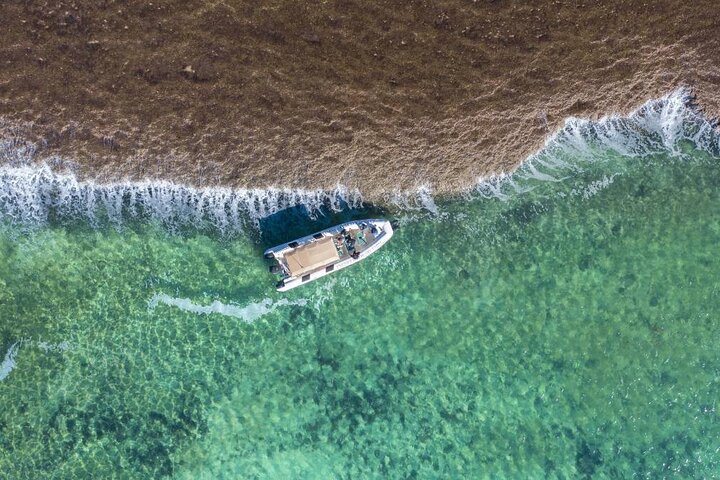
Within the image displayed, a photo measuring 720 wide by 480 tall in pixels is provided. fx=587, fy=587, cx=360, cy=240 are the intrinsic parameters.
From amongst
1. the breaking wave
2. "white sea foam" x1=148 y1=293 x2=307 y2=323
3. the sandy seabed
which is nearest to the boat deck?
the breaking wave

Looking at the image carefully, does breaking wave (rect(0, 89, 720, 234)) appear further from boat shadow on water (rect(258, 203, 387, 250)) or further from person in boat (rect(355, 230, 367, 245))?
person in boat (rect(355, 230, 367, 245))

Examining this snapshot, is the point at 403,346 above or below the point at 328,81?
below

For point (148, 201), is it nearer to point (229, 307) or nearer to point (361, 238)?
point (229, 307)

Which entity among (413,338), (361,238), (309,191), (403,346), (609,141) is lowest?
(403,346)

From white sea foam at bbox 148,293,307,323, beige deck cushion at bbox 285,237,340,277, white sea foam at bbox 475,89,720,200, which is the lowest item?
white sea foam at bbox 148,293,307,323

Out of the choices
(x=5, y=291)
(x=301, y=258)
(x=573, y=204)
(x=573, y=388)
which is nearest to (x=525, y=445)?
(x=573, y=388)

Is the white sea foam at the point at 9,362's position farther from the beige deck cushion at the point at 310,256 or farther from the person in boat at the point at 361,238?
the person in boat at the point at 361,238

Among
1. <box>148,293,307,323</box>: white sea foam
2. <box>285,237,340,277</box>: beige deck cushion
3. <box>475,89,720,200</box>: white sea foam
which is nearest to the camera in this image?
<box>285,237,340,277</box>: beige deck cushion

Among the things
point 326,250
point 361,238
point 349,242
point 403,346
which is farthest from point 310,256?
point 403,346
